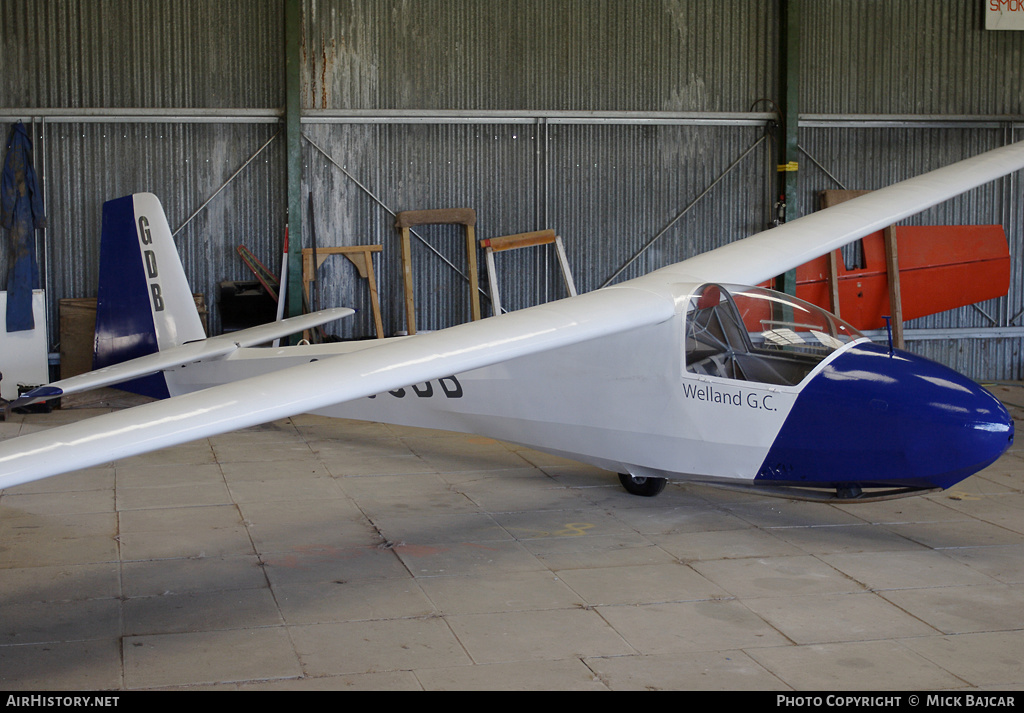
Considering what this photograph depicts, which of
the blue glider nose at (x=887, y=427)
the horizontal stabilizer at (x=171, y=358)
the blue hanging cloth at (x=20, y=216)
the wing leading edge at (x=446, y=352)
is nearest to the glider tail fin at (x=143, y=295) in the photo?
the horizontal stabilizer at (x=171, y=358)

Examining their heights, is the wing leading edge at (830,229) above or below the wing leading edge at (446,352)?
above

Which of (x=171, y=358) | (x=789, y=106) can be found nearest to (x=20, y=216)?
(x=171, y=358)

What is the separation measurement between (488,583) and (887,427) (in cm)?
256

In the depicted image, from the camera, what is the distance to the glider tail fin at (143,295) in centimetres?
878

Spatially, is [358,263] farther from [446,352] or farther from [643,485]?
[446,352]

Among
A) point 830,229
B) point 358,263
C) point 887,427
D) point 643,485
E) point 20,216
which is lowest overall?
point 643,485

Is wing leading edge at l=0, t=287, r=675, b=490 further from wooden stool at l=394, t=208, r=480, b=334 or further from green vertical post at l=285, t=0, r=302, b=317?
green vertical post at l=285, t=0, r=302, b=317

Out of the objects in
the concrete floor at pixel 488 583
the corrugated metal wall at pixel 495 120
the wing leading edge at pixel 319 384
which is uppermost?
the corrugated metal wall at pixel 495 120

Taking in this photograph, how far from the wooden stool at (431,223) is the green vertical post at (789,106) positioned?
419cm

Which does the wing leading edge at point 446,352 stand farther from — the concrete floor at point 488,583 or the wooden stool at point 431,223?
the wooden stool at point 431,223

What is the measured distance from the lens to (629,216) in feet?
44.5

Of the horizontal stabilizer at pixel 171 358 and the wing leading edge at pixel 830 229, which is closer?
the horizontal stabilizer at pixel 171 358

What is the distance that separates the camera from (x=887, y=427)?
5.96m

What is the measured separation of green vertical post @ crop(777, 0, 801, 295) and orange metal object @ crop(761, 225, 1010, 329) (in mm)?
748
